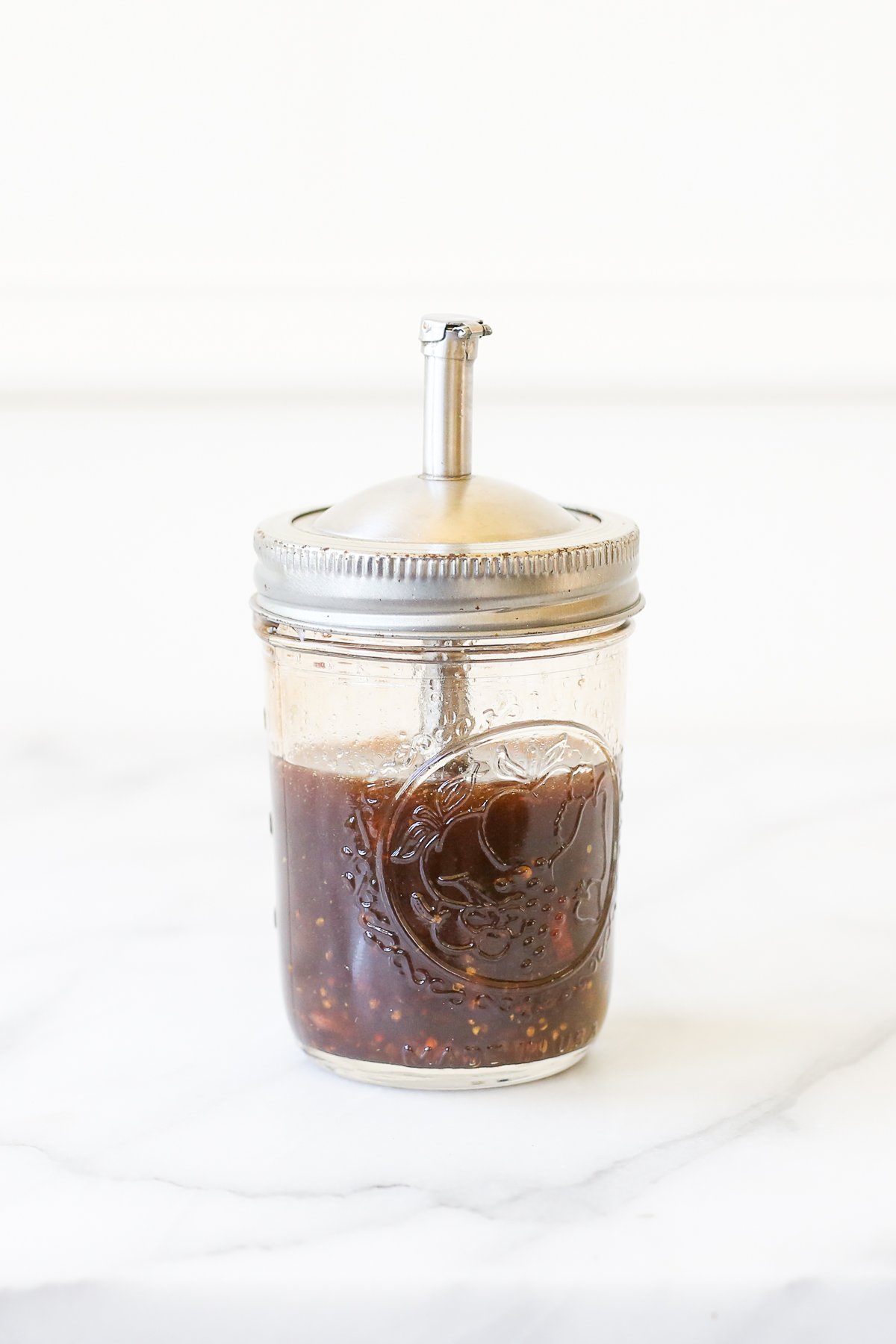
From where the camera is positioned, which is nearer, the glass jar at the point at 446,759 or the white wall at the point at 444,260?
the glass jar at the point at 446,759

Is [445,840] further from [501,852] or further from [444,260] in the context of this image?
[444,260]

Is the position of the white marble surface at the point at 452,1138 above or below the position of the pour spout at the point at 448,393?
below

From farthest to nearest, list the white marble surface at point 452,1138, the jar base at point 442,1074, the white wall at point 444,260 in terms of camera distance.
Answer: the white wall at point 444,260 → the jar base at point 442,1074 → the white marble surface at point 452,1138

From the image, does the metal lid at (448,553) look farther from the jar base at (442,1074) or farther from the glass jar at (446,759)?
the jar base at (442,1074)

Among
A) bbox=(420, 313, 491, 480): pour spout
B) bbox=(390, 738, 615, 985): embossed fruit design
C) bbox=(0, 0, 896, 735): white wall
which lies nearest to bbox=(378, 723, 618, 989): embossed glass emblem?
bbox=(390, 738, 615, 985): embossed fruit design

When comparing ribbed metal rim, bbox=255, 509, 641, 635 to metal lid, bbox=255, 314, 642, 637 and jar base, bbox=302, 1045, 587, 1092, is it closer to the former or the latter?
metal lid, bbox=255, 314, 642, 637

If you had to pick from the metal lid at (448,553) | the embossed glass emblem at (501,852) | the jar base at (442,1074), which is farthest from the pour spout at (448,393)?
the jar base at (442,1074)

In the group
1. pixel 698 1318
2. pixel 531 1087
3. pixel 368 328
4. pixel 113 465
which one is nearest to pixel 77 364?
pixel 113 465

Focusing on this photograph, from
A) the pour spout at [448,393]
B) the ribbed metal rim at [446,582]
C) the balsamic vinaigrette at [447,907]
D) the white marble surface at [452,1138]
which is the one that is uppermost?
the pour spout at [448,393]
